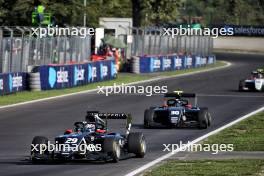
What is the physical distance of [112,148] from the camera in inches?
650

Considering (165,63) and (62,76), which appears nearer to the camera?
(62,76)

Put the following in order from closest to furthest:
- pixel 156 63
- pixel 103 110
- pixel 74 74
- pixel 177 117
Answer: pixel 177 117 < pixel 103 110 < pixel 74 74 < pixel 156 63

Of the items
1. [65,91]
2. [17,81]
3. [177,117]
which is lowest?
[65,91]

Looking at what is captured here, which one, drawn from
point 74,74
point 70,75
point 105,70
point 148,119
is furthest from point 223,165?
point 105,70

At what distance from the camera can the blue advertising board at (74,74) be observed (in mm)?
39281

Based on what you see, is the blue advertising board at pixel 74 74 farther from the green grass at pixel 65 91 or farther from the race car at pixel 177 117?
the race car at pixel 177 117

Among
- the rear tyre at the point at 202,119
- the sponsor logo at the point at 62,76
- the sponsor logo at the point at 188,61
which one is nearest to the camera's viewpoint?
the rear tyre at the point at 202,119

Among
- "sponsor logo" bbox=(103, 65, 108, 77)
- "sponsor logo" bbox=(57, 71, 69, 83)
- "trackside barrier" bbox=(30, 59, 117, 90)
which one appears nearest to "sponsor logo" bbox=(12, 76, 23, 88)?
"trackside barrier" bbox=(30, 59, 117, 90)

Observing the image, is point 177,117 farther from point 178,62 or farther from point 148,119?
point 178,62

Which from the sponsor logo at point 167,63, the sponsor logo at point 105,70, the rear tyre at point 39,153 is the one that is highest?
the rear tyre at point 39,153

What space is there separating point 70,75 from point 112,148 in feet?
83.7

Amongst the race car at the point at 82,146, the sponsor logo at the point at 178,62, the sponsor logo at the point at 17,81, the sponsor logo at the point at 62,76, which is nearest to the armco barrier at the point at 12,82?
the sponsor logo at the point at 17,81

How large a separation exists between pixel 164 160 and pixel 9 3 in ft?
143

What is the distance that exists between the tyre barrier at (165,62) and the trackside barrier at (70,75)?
7949 millimetres
